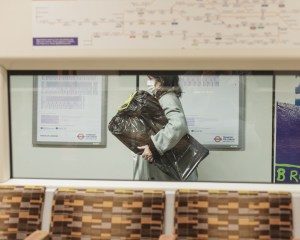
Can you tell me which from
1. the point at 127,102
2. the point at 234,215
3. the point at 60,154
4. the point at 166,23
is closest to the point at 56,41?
the point at 127,102

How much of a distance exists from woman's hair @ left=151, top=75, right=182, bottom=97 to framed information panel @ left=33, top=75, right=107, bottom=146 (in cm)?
48

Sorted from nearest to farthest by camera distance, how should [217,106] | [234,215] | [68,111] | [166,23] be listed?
[234,215]
[166,23]
[217,106]
[68,111]

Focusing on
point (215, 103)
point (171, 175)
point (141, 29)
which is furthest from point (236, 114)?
point (141, 29)

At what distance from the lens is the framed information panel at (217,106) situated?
299 cm

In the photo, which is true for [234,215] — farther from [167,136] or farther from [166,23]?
[166,23]

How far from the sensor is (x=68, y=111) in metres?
3.12

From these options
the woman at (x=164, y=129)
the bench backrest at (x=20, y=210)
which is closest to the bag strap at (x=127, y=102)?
the woman at (x=164, y=129)

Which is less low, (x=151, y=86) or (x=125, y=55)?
(x=125, y=55)

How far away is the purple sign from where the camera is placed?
2805mm

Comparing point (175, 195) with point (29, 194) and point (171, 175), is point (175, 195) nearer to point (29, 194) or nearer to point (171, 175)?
point (171, 175)

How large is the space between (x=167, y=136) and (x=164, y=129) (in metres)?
0.06

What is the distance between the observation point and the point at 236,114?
3.00 meters

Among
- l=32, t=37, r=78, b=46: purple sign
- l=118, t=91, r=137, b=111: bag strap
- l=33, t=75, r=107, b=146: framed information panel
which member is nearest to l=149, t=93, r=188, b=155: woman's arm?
l=118, t=91, r=137, b=111: bag strap

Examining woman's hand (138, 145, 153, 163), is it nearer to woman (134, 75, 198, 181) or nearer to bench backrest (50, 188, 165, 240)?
woman (134, 75, 198, 181)
